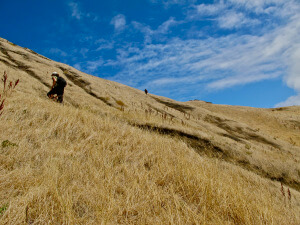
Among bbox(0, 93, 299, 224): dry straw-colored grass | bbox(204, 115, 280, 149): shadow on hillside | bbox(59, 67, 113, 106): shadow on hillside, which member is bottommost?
bbox(0, 93, 299, 224): dry straw-colored grass

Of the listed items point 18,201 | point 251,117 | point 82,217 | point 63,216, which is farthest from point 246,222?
point 251,117

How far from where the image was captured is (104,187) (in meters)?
3.37

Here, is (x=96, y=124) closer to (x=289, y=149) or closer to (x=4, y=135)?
(x=4, y=135)

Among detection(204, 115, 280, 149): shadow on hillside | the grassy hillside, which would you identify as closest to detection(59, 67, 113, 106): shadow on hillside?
the grassy hillside

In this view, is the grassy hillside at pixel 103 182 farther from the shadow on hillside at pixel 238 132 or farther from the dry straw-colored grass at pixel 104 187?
the shadow on hillside at pixel 238 132

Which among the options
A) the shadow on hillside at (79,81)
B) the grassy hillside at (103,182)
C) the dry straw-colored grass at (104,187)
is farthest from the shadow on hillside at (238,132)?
the shadow on hillside at (79,81)

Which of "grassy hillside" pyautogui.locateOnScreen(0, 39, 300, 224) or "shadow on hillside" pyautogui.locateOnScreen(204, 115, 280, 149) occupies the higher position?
"shadow on hillside" pyautogui.locateOnScreen(204, 115, 280, 149)

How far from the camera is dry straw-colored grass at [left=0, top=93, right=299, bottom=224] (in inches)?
106

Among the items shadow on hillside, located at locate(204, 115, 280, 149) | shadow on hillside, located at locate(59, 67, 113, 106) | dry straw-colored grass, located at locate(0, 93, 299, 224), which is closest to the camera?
dry straw-colored grass, located at locate(0, 93, 299, 224)

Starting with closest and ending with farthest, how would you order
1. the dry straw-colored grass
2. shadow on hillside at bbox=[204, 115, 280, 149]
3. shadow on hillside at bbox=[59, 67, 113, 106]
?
the dry straw-colored grass < shadow on hillside at bbox=[204, 115, 280, 149] < shadow on hillside at bbox=[59, 67, 113, 106]

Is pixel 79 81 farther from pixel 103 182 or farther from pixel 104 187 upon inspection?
pixel 104 187

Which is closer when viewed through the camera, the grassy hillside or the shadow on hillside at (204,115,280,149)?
the grassy hillside

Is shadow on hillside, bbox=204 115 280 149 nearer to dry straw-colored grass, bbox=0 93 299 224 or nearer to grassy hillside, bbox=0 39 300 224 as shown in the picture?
grassy hillside, bbox=0 39 300 224

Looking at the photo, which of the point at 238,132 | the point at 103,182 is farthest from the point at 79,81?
the point at 103,182
